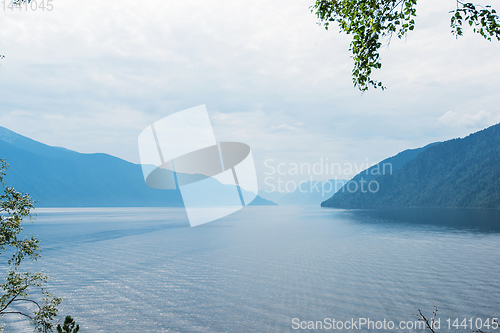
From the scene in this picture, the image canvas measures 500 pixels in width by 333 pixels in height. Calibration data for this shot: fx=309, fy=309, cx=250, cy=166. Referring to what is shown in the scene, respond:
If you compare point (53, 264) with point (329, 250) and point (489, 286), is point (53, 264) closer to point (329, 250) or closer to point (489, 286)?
point (329, 250)

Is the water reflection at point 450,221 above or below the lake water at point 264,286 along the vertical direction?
below

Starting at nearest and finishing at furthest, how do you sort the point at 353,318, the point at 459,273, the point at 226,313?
the point at 353,318
the point at 226,313
the point at 459,273

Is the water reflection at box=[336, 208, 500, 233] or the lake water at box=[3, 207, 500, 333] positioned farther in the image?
the water reflection at box=[336, 208, 500, 233]

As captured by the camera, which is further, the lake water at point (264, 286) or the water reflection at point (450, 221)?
the water reflection at point (450, 221)

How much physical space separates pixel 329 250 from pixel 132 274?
3026cm

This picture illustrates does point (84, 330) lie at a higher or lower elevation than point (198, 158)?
lower

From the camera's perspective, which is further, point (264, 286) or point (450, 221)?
point (450, 221)

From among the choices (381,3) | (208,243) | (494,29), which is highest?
(381,3)

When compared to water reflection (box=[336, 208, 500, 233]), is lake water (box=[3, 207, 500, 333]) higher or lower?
higher

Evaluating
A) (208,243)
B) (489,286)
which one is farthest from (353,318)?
(208,243)

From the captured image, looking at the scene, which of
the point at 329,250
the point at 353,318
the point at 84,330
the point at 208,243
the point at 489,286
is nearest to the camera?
the point at 84,330

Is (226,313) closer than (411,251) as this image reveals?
Yes

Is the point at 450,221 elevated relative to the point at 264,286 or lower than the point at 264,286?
lower

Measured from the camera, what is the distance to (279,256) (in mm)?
45125
